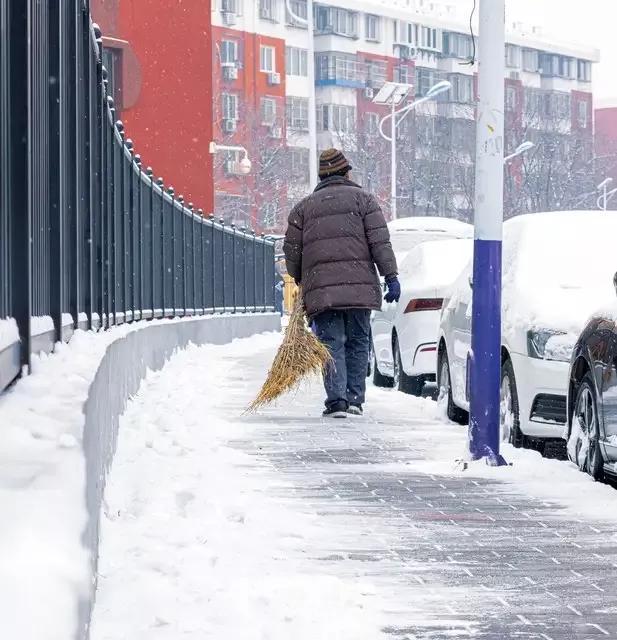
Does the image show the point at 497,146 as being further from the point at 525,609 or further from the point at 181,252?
the point at 181,252

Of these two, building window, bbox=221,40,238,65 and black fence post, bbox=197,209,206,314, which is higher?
building window, bbox=221,40,238,65

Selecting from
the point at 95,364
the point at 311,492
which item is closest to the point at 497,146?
the point at 311,492

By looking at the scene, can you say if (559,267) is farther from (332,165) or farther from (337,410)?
(332,165)

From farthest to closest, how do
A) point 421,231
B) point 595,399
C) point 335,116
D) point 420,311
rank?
point 335,116, point 421,231, point 420,311, point 595,399

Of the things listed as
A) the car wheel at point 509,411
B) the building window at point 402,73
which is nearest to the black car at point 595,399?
the car wheel at point 509,411

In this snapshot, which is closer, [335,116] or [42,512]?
[42,512]

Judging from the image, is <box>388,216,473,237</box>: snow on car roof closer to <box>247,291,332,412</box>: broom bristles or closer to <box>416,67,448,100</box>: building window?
<box>247,291,332,412</box>: broom bristles

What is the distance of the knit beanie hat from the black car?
427 centimetres

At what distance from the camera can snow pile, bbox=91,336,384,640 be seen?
4.95 m

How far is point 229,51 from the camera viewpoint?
99.1 meters

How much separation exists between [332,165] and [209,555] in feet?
23.8

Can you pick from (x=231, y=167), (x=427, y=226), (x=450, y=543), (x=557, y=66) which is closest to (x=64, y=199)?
(x=450, y=543)

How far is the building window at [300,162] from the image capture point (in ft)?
300

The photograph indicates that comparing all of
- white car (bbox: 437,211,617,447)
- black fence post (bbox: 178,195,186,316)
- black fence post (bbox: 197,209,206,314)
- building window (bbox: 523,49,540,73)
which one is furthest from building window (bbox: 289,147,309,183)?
white car (bbox: 437,211,617,447)
